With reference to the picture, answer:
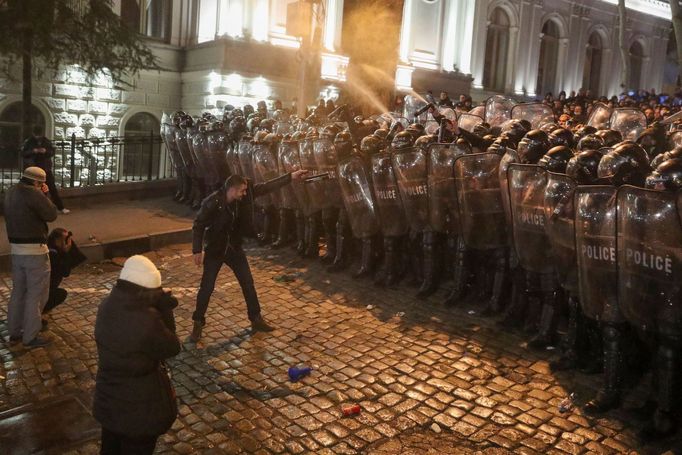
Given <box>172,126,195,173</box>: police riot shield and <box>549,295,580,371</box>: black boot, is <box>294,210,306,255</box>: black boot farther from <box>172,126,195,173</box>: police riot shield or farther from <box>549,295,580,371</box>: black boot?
<box>549,295,580,371</box>: black boot

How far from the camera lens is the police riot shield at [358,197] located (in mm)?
8797

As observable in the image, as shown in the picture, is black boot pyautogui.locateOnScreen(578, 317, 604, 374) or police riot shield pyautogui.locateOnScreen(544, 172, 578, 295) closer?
police riot shield pyautogui.locateOnScreen(544, 172, 578, 295)

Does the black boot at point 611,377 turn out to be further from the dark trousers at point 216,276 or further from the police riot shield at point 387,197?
the police riot shield at point 387,197

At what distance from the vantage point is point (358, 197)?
29.2 feet

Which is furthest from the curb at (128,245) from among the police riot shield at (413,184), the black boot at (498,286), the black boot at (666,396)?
the black boot at (666,396)

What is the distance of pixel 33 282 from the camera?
6590 millimetres

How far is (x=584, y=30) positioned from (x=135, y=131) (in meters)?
22.1

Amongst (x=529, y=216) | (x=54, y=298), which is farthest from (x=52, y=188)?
(x=529, y=216)

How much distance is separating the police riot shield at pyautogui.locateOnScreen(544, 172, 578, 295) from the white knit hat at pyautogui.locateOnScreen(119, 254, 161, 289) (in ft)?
11.9

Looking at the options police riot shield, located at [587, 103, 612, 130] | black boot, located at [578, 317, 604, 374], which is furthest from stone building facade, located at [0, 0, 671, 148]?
black boot, located at [578, 317, 604, 374]

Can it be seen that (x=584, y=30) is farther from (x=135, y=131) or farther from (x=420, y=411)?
(x=420, y=411)

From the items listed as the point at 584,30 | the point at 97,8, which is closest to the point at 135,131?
the point at 97,8

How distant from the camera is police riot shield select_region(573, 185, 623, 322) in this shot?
5086 millimetres

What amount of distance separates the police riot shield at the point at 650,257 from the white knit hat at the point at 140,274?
3429mm
